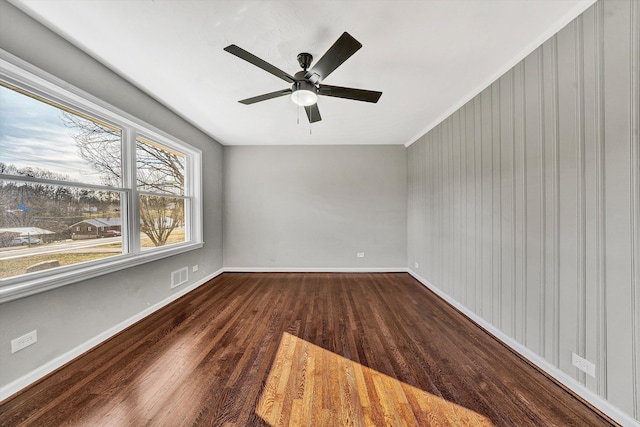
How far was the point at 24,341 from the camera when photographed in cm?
154

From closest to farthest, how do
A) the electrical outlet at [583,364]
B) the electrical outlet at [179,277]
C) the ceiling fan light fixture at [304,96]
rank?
1. the electrical outlet at [583,364]
2. the ceiling fan light fixture at [304,96]
3. the electrical outlet at [179,277]

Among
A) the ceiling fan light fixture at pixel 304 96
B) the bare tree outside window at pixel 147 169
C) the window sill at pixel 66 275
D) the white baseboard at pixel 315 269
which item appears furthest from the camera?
the white baseboard at pixel 315 269

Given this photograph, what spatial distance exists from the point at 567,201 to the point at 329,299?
104 inches

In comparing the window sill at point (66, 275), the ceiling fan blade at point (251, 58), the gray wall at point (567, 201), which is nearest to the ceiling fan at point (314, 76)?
the ceiling fan blade at point (251, 58)

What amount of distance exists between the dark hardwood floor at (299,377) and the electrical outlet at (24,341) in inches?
12.2

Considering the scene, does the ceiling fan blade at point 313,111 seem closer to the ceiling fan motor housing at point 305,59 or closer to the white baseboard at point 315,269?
the ceiling fan motor housing at point 305,59

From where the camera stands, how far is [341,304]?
2947mm

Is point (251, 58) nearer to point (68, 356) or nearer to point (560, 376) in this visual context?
point (68, 356)

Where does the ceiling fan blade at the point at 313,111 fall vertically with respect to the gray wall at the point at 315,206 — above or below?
above

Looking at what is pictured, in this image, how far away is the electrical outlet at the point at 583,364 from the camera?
55.1 inches

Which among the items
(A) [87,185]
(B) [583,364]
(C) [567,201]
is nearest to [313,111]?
A: (C) [567,201]

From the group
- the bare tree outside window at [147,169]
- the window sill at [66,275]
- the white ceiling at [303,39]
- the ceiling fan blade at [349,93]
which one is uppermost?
the white ceiling at [303,39]

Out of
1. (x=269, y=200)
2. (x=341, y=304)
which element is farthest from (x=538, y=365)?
(x=269, y=200)

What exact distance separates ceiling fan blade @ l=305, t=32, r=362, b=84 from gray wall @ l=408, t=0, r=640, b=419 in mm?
1552
